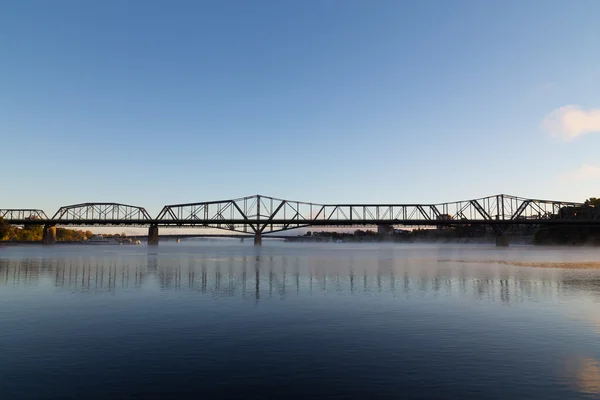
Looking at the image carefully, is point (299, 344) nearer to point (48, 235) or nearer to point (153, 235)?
point (153, 235)

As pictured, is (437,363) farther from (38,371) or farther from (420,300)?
(420,300)

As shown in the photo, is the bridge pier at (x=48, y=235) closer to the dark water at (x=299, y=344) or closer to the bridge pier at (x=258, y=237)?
the bridge pier at (x=258, y=237)

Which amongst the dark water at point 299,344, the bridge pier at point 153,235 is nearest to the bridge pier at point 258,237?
the bridge pier at point 153,235

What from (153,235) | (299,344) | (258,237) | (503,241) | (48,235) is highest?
(48,235)

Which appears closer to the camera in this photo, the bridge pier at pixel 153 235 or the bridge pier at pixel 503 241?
the bridge pier at pixel 503 241

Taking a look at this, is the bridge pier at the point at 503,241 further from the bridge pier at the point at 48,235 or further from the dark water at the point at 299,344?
the bridge pier at the point at 48,235

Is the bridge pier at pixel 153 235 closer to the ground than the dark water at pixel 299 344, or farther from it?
farther from it

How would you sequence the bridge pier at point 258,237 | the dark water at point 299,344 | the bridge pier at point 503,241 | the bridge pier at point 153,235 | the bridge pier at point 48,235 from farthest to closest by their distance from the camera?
1. the bridge pier at point 48,235
2. the bridge pier at point 153,235
3. the bridge pier at point 258,237
4. the bridge pier at point 503,241
5. the dark water at point 299,344

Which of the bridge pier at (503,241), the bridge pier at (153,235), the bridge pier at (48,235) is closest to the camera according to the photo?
the bridge pier at (503,241)

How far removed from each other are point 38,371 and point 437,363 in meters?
11.7

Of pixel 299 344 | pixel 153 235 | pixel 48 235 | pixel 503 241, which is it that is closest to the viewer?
pixel 299 344

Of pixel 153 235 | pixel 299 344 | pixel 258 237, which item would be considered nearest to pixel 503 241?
pixel 258 237

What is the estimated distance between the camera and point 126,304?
2658 centimetres

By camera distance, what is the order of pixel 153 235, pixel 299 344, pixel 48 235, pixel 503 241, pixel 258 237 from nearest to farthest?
pixel 299 344 < pixel 503 241 < pixel 48 235 < pixel 153 235 < pixel 258 237
